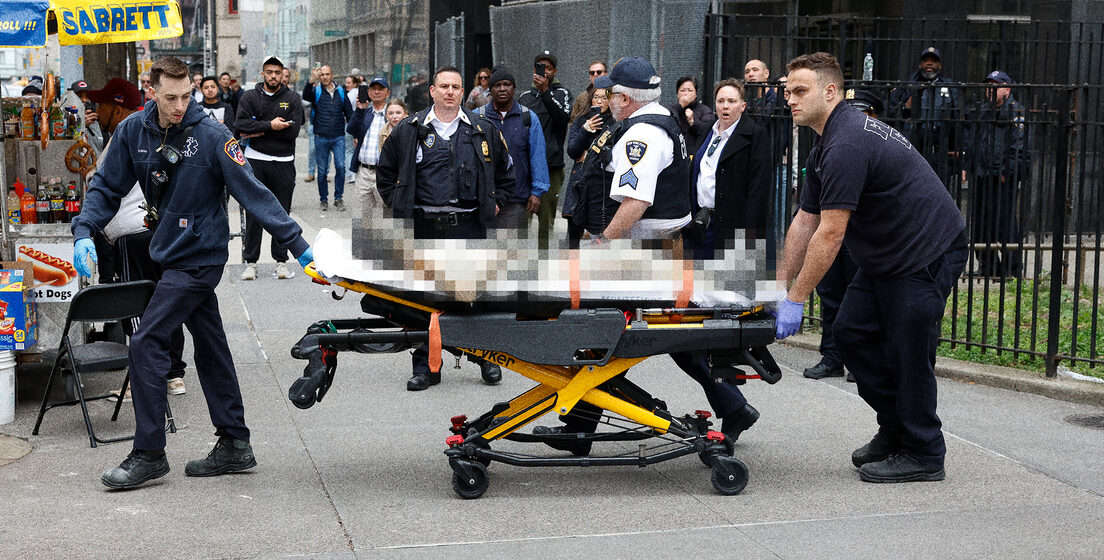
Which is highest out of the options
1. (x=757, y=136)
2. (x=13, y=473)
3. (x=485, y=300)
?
(x=757, y=136)

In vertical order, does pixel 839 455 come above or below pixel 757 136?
below

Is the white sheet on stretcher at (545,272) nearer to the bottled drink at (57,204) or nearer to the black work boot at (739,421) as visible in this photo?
the black work boot at (739,421)

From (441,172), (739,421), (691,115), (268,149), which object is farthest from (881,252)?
(268,149)

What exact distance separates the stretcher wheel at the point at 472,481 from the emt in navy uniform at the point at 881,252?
1.43 meters

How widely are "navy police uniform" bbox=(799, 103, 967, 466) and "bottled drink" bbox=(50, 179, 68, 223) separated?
482 centimetres

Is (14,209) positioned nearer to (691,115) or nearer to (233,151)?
(233,151)

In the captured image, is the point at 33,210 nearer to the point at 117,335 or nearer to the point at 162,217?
the point at 117,335

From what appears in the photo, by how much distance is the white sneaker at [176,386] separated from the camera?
7402mm

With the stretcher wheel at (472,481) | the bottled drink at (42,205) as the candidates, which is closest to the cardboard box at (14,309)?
the bottled drink at (42,205)

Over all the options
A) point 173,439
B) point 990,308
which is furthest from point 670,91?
point 173,439

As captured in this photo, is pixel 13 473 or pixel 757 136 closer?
pixel 13 473

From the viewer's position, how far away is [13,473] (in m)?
5.83

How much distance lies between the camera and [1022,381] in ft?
25.1

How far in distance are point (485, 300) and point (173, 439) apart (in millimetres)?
2208
